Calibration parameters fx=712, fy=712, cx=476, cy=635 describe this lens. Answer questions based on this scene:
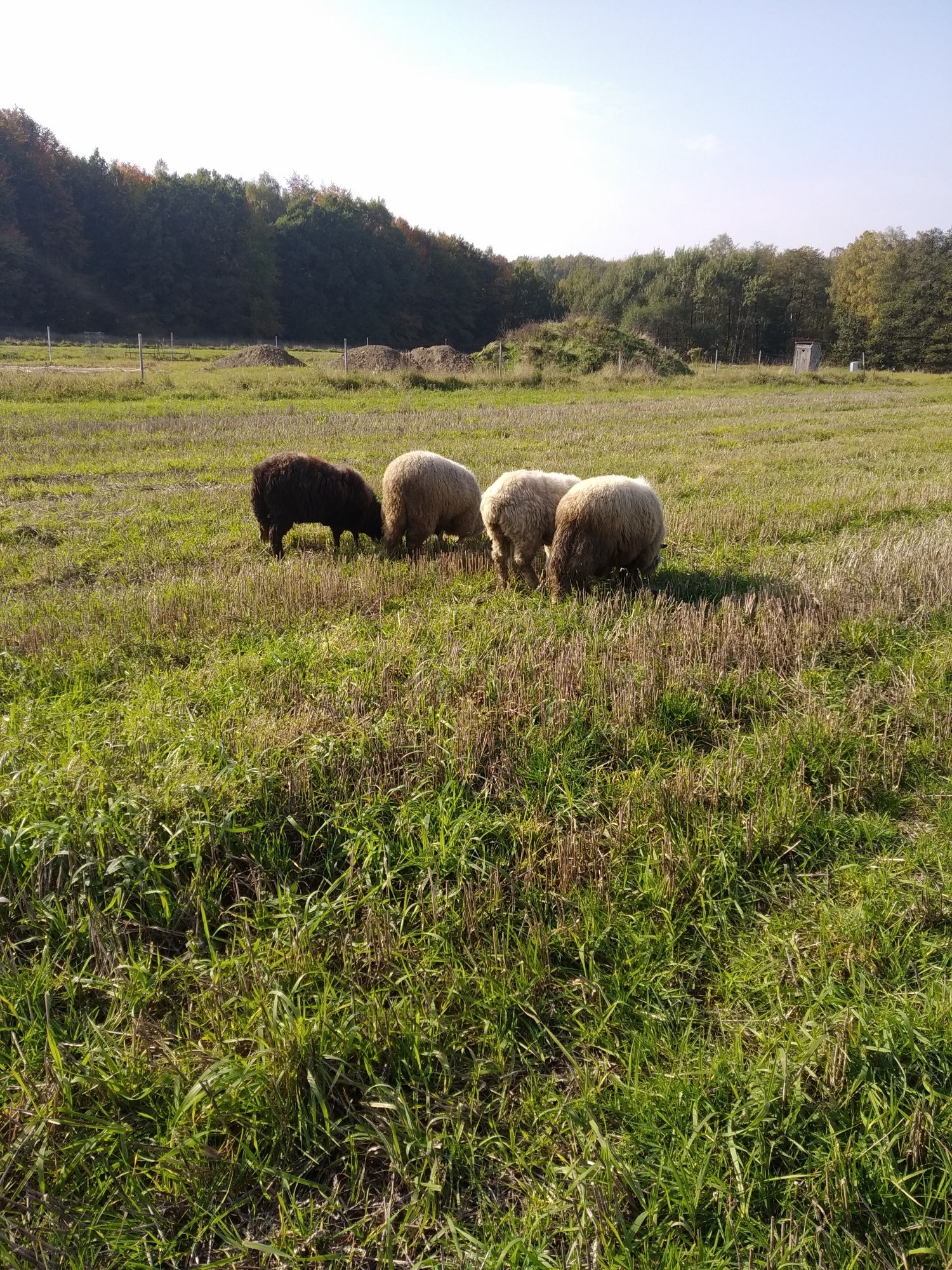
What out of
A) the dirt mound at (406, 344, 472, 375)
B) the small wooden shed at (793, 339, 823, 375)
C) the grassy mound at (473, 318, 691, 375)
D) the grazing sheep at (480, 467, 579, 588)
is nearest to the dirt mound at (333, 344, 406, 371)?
the dirt mound at (406, 344, 472, 375)

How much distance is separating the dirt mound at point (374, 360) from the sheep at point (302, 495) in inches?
1069

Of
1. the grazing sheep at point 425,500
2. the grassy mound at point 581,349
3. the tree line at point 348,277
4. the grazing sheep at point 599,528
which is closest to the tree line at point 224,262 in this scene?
the tree line at point 348,277

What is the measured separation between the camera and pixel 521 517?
23.7 feet

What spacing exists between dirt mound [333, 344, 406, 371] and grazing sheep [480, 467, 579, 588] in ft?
94.7

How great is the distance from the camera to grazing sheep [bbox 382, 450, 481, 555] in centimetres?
842

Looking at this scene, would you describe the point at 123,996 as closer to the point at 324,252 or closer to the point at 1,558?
the point at 1,558

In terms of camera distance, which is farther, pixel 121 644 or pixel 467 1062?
pixel 121 644

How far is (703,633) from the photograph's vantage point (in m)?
5.61

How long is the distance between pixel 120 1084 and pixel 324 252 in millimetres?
79452

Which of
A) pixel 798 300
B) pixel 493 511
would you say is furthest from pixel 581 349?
pixel 798 300

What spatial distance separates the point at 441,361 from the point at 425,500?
31.9 m

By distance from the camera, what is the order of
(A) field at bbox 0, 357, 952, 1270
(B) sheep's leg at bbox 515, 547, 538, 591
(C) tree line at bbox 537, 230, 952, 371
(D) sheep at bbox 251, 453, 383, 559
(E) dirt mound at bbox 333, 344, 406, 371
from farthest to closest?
(C) tree line at bbox 537, 230, 952, 371, (E) dirt mound at bbox 333, 344, 406, 371, (D) sheep at bbox 251, 453, 383, 559, (B) sheep's leg at bbox 515, 547, 538, 591, (A) field at bbox 0, 357, 952, 1270

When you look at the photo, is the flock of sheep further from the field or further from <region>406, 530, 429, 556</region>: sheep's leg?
the field

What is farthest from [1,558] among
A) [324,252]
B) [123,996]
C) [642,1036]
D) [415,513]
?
[324,252]
